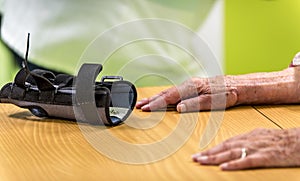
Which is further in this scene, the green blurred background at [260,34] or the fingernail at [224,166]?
the green blurred background at [260,34]

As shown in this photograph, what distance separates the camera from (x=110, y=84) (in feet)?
4.98

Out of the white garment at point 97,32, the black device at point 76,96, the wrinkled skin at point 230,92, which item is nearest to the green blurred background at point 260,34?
the white garment at point 97,32

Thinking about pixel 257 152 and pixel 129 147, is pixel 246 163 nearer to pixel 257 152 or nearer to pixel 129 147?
pixel 257 152

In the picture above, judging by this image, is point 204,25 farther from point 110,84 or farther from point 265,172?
point 265,172

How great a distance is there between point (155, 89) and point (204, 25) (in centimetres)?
81

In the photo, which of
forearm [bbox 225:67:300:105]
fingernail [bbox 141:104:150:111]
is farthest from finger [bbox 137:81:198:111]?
forearm [bbox 225:67:300:105]

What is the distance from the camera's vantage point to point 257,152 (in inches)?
45.9

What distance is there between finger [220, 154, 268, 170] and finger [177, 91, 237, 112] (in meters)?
0.49

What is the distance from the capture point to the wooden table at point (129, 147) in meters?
1.13

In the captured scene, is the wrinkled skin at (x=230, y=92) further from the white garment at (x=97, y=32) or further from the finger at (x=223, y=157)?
the white garment at (x=97, y=32)

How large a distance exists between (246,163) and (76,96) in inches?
19.5

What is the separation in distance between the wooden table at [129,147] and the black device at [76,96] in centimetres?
3

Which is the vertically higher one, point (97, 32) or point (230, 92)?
point (97, 32)

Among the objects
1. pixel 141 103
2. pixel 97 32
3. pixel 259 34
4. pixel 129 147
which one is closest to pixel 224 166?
pixel 129 147
